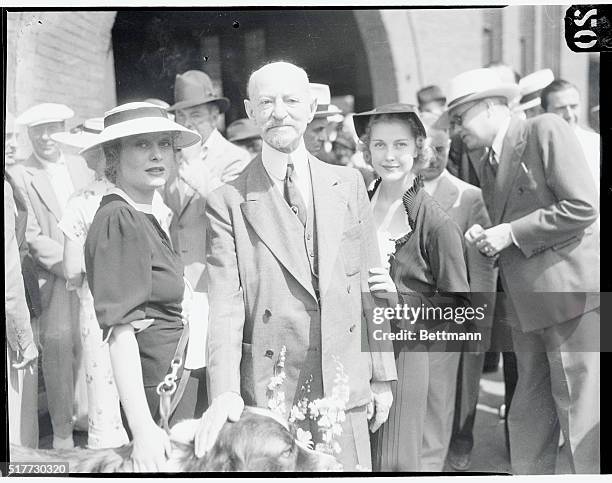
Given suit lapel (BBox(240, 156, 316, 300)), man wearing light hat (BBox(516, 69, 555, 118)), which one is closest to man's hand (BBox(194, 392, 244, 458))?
suit lapel (BBox(240, 156, 316, 300))

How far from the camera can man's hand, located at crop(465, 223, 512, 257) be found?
12.2 feet

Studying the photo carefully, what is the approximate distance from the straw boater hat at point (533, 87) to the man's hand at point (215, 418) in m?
2.16

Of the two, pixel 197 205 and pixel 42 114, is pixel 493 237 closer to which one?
pixel 197 205

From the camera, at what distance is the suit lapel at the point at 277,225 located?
11.8 feet

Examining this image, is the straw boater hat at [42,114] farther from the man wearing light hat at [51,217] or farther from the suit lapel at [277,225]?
the suit lapel at [277,225]

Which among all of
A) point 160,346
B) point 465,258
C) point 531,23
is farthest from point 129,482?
point 531,23

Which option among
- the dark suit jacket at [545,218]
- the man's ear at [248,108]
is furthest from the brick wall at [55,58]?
the dark suit jacket at [545,218]

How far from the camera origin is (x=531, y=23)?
369 centimetres

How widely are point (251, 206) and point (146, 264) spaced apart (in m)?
0.61

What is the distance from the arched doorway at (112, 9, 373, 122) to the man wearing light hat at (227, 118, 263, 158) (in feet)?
0.16

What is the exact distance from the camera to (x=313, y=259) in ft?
12.0

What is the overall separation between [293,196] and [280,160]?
8.1 inches

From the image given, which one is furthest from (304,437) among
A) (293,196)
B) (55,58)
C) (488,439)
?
(55,58)

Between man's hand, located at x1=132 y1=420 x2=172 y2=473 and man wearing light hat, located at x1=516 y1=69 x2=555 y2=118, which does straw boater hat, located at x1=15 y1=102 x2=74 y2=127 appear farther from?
man wearing light hat, located at x1=516 y1=69 x2=555 y2=118
